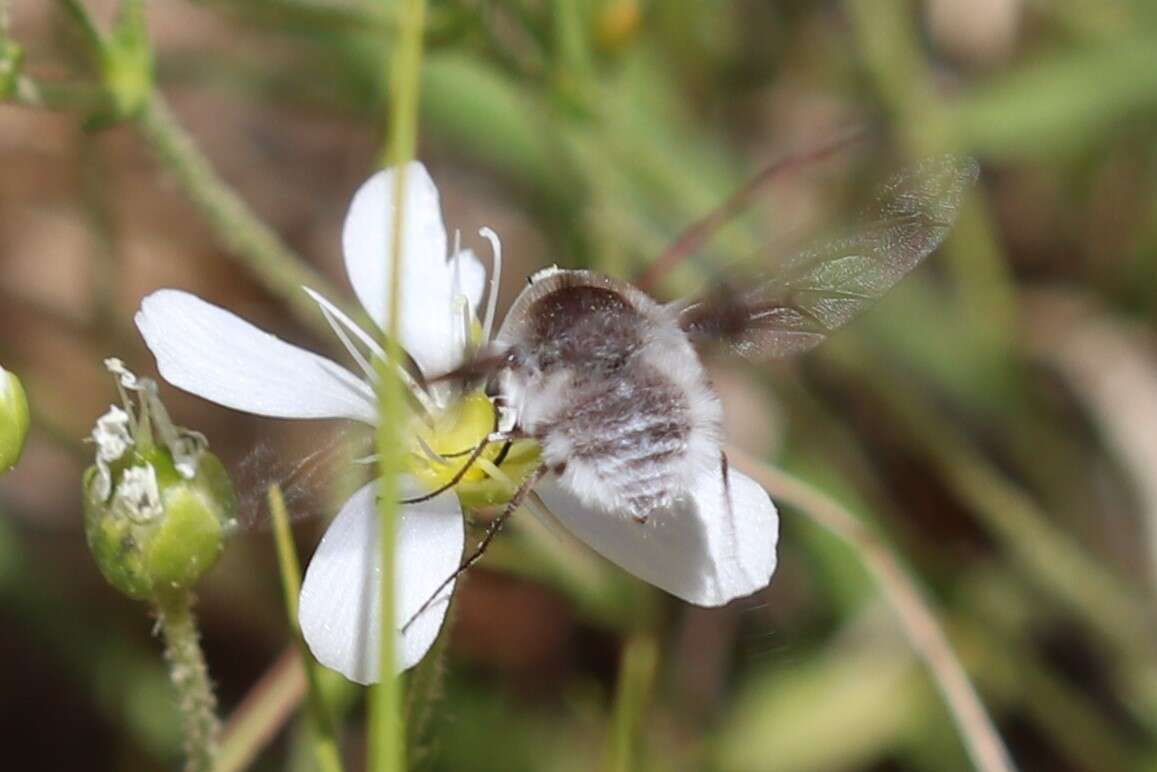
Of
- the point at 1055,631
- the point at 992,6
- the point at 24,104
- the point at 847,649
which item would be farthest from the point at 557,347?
the point at 992,6

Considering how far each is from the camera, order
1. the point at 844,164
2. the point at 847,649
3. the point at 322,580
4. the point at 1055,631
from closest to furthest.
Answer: the point at 322,580, the point at 847,649, the point at 1055,631, the point at 844,164

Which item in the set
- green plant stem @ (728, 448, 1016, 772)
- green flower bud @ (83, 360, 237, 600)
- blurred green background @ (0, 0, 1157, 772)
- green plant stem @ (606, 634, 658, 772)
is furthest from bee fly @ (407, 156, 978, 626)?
blurred green background @ (0, 0, 1157, 772)

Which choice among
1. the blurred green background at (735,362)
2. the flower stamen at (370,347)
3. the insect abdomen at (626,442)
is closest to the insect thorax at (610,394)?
the insect abdomen at (626,442)

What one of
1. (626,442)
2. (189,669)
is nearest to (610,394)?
(626,442)

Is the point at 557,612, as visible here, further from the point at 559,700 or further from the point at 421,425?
the point at 421,425

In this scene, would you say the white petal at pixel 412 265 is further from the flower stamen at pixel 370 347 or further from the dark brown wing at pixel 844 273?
the dark brown wing at pixel 844 273

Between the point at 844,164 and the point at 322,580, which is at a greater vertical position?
the point at 844,164

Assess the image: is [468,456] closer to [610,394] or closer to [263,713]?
[610,394]
